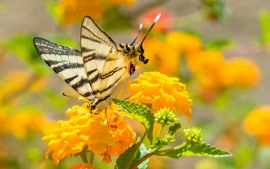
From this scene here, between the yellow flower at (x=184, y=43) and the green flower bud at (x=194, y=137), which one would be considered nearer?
the green flower bud at (x=194, y=137)

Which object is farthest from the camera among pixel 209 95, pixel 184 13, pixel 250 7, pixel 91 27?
pixel 250 7

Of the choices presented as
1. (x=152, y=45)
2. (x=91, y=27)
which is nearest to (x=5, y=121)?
(x=152, y=45)

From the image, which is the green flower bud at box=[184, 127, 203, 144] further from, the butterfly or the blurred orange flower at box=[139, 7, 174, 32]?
the blurred orange flower at box=[139, 7, 174, 32]

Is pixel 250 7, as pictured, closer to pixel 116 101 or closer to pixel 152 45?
pixel 152 45

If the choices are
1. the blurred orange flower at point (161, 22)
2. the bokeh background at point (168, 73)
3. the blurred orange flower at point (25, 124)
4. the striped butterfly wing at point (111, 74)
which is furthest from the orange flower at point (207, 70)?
the striped butterfly wing at point (111, 74)

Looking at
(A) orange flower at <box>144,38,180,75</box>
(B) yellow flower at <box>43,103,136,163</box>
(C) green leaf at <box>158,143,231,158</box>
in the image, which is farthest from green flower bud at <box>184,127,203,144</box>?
(A) orange flower at <box>144,38,180,75</box>

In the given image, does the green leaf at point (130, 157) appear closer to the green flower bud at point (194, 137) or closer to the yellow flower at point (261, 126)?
the green flower bud at point (194, 137)
